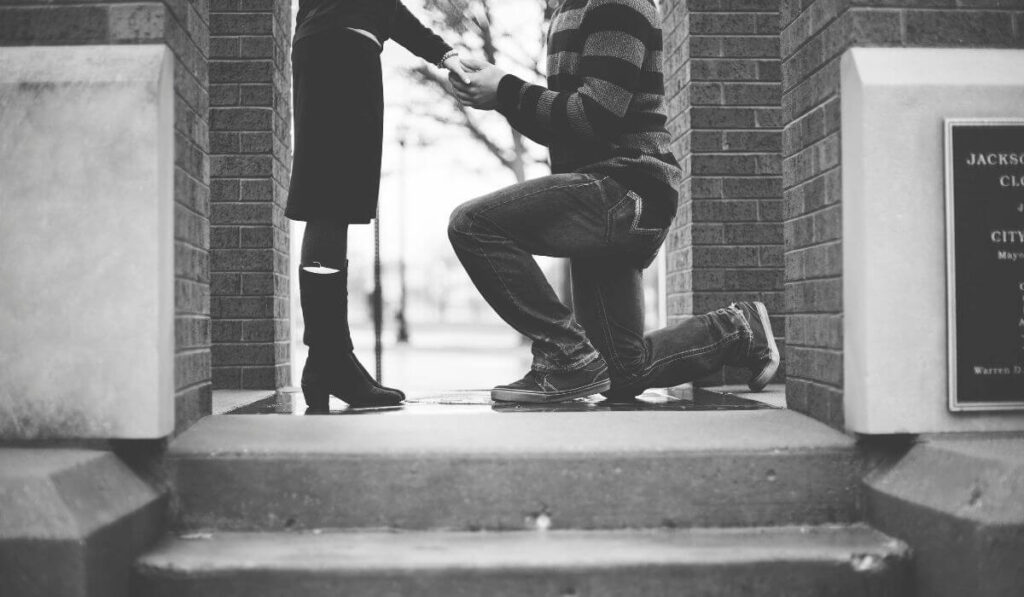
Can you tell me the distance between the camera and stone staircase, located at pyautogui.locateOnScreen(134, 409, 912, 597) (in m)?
2.00

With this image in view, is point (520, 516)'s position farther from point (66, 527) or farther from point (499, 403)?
point (66, 527)

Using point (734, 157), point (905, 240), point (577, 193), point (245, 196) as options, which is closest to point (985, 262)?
point (905, 240)

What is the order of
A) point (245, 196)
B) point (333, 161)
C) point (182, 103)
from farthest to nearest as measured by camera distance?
point (245, 196) → point (333, 161) → point (182, 103)

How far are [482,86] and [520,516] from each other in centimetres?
163

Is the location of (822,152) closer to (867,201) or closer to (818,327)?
(867,201)

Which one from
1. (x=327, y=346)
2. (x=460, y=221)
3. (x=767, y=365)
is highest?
(x=460, y=221)

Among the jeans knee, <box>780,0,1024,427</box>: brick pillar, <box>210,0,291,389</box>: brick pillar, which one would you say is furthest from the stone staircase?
<box>210,0,291,389</box>: brick pillar

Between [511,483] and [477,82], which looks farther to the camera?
[477,82]

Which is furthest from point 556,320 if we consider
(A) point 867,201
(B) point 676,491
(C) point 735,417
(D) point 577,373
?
(A) point 867,201

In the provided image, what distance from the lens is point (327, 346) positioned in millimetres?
3016

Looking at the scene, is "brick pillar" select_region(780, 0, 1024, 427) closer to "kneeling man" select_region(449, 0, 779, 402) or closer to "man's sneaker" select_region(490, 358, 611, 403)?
"kneeling man" select_region(449, 0, 779, 402)

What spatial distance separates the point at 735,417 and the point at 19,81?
2.34 metres

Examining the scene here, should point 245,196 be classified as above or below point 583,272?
above

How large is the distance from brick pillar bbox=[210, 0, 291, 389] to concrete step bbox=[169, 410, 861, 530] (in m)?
1.86
